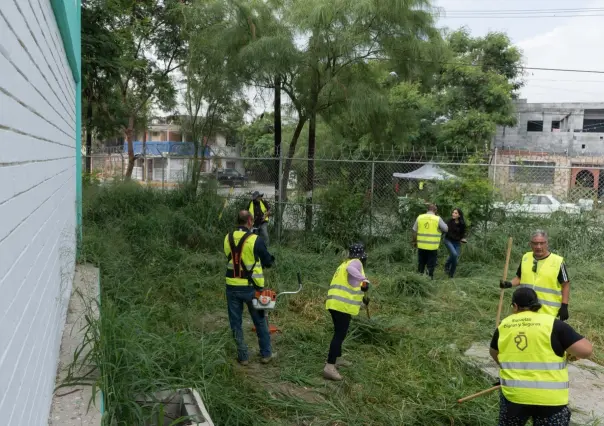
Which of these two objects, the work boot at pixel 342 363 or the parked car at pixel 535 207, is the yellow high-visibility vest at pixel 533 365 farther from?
the parked car at pixel 535 207

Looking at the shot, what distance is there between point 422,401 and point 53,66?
13.3 feet

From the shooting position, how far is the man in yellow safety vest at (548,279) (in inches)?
192

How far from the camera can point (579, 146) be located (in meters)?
28.9

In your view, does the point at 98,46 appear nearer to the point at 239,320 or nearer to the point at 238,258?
the point at 238,258

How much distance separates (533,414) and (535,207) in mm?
7943

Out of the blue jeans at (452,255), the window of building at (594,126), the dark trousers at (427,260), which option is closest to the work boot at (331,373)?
the dark trousers at (427,260)

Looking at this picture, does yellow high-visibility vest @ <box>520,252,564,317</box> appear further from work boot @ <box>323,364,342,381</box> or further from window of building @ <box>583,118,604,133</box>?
window of building @ <box>583,118,604,133</box>

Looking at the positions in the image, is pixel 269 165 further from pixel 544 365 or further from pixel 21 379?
pixel 21 379

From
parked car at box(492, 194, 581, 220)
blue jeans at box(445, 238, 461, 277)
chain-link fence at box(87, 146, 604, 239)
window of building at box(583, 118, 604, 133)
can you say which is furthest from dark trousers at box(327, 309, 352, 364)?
window of building at box(583, 118, 604, 133)

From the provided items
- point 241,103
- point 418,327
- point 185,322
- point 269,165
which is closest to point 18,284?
point 185,322

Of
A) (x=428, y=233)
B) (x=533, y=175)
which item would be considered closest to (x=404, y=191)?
(x=428, y=233)

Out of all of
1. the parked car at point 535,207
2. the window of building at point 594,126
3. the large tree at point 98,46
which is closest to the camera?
the large tree at point 98,46

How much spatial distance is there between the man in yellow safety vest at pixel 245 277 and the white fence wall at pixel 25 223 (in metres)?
2.15

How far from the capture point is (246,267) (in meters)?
5.32
